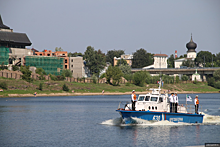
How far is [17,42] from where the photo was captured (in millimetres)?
164250

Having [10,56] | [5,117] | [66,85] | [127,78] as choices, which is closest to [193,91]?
[127,78]

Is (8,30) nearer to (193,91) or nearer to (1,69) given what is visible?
(1,69)

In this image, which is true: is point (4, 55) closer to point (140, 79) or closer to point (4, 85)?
point (4, 85)

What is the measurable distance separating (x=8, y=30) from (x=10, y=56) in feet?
75.0

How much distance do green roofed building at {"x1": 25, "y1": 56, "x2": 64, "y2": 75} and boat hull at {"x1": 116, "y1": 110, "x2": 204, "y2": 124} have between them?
388ft

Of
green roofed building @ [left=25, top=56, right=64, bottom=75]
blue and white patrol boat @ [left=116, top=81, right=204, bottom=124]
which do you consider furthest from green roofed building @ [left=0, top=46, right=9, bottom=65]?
blue and white patrol boat @ [left=116, top=81, right=204, bottom=124]

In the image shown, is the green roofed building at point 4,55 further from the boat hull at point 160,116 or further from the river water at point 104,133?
the boat hull at point 160,116

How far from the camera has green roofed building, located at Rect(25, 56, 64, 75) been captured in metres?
157

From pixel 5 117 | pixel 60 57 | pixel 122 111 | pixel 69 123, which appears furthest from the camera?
pixel 60 57

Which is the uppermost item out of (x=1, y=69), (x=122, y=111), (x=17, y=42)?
(x=17, y=42)

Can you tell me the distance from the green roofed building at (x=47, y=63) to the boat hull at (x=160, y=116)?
11824cm

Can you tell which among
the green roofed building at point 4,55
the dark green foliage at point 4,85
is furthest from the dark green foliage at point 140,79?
the dark green foliage at point 4,85

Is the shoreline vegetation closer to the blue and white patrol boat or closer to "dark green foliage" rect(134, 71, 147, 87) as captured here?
"dark green foliage" rect(134, 71, 147, 87)

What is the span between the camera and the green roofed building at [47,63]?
15662cm
